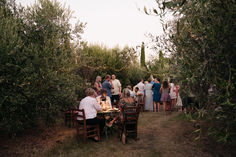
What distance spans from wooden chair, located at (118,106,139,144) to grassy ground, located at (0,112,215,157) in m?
0.29

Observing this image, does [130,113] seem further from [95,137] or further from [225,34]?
[225,34]

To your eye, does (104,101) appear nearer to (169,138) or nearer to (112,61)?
(169,138)

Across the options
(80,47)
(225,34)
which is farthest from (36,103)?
(225,34)

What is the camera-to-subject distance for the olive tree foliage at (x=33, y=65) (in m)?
5.47

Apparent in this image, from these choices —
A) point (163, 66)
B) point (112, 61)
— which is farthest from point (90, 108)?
point (112, 61)

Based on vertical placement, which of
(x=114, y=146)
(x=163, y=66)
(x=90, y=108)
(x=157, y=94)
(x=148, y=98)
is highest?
(x=163, y=66)

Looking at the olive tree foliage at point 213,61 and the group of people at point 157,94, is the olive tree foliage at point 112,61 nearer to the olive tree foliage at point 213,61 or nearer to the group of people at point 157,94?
the group of people at point 157,94

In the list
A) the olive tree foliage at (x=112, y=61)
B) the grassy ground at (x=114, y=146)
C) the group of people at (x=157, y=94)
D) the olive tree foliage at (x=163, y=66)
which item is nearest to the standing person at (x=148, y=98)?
the group of people at (x=157, y=94)

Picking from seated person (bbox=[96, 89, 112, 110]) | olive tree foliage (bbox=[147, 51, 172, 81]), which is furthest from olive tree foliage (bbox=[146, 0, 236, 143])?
seated person (bbox=[96, 89, 112, 110])

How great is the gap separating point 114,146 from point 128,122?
0.89m

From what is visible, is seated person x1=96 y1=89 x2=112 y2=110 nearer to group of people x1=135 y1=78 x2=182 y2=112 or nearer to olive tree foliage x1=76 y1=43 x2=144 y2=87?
group of people x1=135 y1=78 x2=182 y2=112

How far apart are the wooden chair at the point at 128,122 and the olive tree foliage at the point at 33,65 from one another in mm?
1937

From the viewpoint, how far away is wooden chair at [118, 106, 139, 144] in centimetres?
684

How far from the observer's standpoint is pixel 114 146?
660 cm
